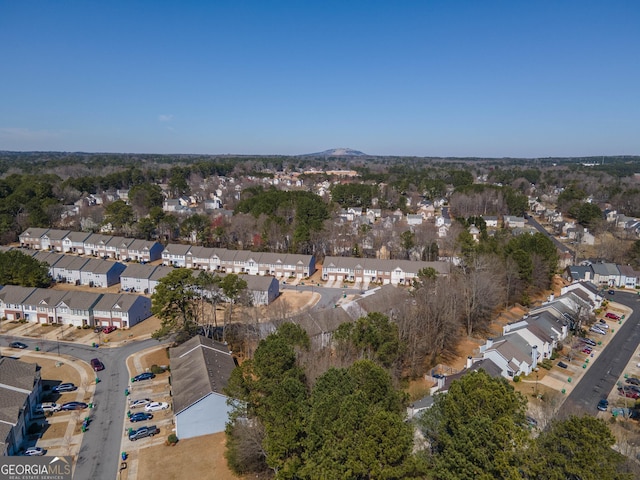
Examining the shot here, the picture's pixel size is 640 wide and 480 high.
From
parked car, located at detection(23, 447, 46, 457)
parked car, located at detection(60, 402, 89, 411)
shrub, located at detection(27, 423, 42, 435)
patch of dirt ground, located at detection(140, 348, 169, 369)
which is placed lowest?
shrub, located at detection(27, 423, 42, 435)

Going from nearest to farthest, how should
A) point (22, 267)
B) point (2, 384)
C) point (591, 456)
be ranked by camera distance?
point (591, 456)
point (2, 384)
point (22, 267)

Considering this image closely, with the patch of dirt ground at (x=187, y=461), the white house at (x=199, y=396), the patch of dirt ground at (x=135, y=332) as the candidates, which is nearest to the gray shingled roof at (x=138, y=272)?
the patch of dirt ground at (x=135, y=332)

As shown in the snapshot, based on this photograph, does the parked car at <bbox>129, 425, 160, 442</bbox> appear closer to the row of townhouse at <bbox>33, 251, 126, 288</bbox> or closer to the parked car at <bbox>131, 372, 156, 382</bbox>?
the parked car at <bbox>131, 372, 156, 382</bbox>

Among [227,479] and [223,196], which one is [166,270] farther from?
[223,196]

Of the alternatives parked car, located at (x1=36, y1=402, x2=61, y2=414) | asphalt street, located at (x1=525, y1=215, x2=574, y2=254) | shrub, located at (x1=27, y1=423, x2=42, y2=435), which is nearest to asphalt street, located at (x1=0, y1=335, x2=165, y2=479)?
parked car, located at (x1=36, y1=402, x2=61, y2=414)

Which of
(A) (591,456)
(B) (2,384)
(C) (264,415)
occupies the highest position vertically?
(A) (591,456)

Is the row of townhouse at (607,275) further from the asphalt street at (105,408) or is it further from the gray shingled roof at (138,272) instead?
the gray shingled roof at (138,272)

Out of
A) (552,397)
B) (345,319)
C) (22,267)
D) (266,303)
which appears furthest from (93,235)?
(552,397)
